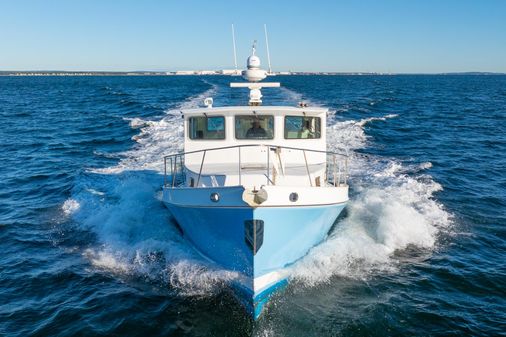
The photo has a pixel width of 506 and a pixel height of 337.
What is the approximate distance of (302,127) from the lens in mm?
10828

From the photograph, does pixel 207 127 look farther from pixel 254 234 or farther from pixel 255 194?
pixel 254 234

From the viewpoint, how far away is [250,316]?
781 cm

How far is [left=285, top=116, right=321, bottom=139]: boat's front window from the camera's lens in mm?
10625

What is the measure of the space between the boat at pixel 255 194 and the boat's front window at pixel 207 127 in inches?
1.0

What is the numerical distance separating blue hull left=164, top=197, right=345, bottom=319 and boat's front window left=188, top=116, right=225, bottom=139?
8.02ft

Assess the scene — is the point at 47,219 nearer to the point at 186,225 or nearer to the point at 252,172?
the point at 186,225

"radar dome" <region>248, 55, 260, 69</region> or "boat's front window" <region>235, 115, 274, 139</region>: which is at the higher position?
"radar dome" <region>248, 55, 260, 69</region>

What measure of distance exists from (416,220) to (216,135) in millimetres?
5967

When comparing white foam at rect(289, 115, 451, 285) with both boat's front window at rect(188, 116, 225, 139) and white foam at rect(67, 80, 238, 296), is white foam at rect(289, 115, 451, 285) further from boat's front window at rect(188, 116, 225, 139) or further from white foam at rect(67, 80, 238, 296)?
boat's front window at rect(188, 116, 225, 139)

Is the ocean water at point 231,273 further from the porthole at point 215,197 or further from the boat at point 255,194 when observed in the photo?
the porthole at point 215,197

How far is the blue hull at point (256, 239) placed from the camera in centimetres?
775

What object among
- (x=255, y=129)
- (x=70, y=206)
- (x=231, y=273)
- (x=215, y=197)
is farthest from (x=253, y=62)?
(x=70, y=206)

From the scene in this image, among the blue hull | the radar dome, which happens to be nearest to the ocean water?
the blue hull

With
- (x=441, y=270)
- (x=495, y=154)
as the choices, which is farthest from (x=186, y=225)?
(x=495, y=154)
